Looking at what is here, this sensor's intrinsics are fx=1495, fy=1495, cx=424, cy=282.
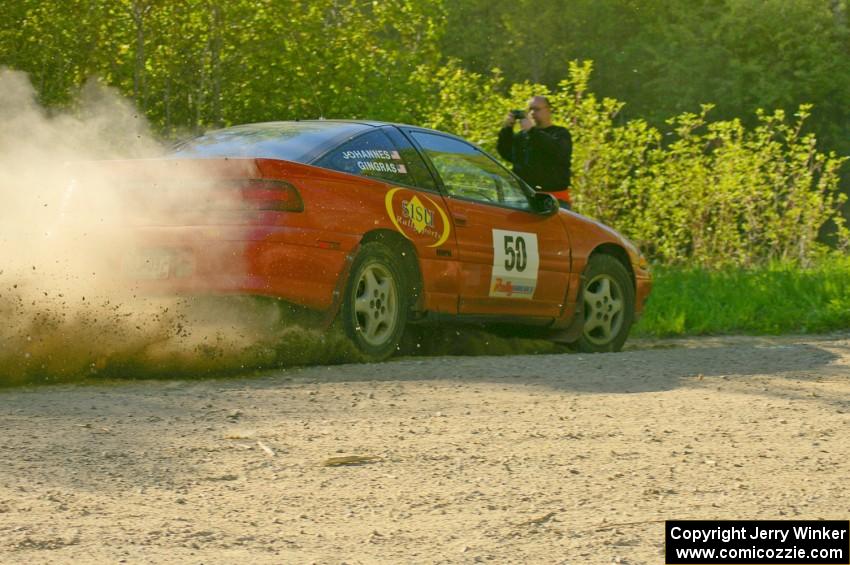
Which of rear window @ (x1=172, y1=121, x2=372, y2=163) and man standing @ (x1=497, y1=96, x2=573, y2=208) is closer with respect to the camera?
Answer: rear window @ (x1=172, y1=121, x2=372, y2=163)

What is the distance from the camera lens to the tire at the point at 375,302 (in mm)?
8914

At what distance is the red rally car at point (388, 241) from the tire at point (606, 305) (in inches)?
0.4

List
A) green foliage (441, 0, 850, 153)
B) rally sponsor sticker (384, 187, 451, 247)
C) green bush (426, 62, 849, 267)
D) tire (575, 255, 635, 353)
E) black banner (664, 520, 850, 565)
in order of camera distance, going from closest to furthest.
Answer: black banner (664, 520, 850, 565) < rally sponsor sticker (384, 187, 451, 247) < tire (575, 255, 635, 353) < green bush (426, 62, 849, 267) < green foliage (441, 0, 850, 153)

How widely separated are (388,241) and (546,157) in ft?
13.3

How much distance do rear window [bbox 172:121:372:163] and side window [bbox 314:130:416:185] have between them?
59 millimetres

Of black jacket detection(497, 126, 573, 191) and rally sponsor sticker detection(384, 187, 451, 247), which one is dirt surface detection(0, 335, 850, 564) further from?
black jacket detection(497, 126, 573, 191)

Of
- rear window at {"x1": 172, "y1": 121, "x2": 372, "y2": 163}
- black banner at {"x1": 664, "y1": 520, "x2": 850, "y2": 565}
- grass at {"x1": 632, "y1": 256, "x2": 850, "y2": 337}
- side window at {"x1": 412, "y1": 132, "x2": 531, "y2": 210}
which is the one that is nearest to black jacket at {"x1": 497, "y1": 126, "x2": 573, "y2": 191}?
grass at {"x1": 632, "y1": 256, "x2": 850, "y2": 337}

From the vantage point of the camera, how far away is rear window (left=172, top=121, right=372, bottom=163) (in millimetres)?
8945

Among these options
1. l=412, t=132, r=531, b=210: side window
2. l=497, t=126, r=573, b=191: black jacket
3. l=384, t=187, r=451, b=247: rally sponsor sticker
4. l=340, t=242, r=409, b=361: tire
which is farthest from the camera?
l=497, t=126, r=573, b=191: black jacket

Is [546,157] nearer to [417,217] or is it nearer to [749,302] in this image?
[749,302]

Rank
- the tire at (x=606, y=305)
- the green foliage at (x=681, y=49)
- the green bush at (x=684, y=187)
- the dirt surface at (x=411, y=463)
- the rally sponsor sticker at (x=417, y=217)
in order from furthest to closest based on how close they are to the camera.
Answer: the green foliage at (x=681, y=49) < the green bush at (x=684, y=187) < the tire at (x=606, y=305) < the rally sponsor sticker at (x=417, y=217) < the dirt surface at (x=411, y=463)

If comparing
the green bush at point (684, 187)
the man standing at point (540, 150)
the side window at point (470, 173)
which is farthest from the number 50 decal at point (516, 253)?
the green bush at point (684, 187)

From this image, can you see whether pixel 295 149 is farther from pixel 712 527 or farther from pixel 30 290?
pixel 712 527

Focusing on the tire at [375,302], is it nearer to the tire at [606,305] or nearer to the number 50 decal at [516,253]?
the number 50 decal at [516,253]
